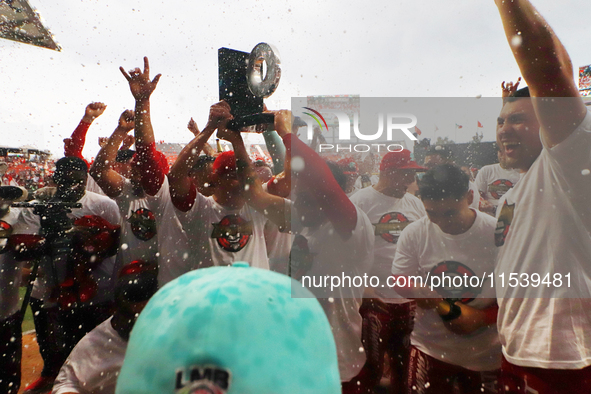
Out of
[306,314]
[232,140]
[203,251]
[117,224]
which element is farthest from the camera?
[117,224]

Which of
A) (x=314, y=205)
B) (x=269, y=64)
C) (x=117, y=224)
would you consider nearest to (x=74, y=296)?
(x=117, y=224)

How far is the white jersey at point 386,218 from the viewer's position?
195 cm

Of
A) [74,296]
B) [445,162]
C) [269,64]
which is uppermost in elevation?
[269,64]

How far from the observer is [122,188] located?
8.63 ft

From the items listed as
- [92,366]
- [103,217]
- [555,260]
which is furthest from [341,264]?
[103,217]

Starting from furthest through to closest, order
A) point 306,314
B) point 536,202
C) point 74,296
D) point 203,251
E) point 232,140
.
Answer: point 74,296 < point 203,251 < point 232,140 < point 536,202 < point 306,314

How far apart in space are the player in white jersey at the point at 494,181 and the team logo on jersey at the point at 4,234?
3145mm

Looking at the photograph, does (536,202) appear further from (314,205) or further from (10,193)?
(10,193)

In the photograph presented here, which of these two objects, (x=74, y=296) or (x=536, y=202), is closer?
(x=536, y=202)

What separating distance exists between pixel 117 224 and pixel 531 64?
122 inches

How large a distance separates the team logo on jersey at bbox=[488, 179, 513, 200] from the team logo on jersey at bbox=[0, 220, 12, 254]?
3.23 meters

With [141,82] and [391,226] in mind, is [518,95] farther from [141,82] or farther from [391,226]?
[141,82]

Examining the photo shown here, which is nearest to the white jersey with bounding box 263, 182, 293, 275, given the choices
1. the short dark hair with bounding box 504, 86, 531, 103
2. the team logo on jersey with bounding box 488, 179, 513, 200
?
the team logo on jersey with bounding box 488, 179, 513, 200

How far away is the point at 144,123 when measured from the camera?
2.10 m
